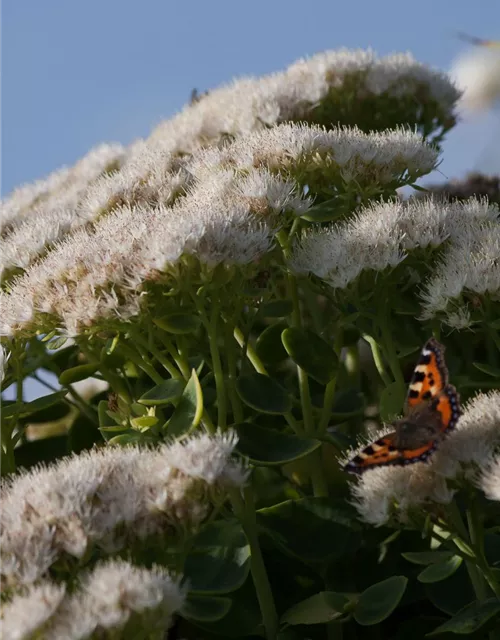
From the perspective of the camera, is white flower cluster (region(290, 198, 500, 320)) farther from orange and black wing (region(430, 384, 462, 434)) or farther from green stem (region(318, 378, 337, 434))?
orange and black wing (region(430, 384, 462, 434))

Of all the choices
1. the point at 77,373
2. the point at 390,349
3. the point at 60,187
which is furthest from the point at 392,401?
the point at 60,187

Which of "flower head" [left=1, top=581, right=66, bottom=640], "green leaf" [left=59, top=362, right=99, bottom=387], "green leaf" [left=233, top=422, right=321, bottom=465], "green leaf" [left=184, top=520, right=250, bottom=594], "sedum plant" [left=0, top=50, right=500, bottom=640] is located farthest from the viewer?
"green leaf" [left=59, top=362, right=99, bottom=387]

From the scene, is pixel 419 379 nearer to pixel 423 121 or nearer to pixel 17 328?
pixel 17 328

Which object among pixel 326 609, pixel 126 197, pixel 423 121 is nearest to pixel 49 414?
pixel 126 197

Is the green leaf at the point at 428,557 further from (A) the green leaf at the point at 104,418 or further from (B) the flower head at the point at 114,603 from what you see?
(A) the green leaf at the point at 104,418

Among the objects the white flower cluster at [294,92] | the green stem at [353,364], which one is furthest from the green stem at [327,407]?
the white flower cluster at [294,92]

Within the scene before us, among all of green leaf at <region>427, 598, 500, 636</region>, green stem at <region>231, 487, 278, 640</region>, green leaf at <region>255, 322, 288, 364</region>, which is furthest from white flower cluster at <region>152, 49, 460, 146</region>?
green leaf at <region>427, 598, 500, 636</region>

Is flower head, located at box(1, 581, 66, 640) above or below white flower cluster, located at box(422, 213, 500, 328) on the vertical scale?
below
